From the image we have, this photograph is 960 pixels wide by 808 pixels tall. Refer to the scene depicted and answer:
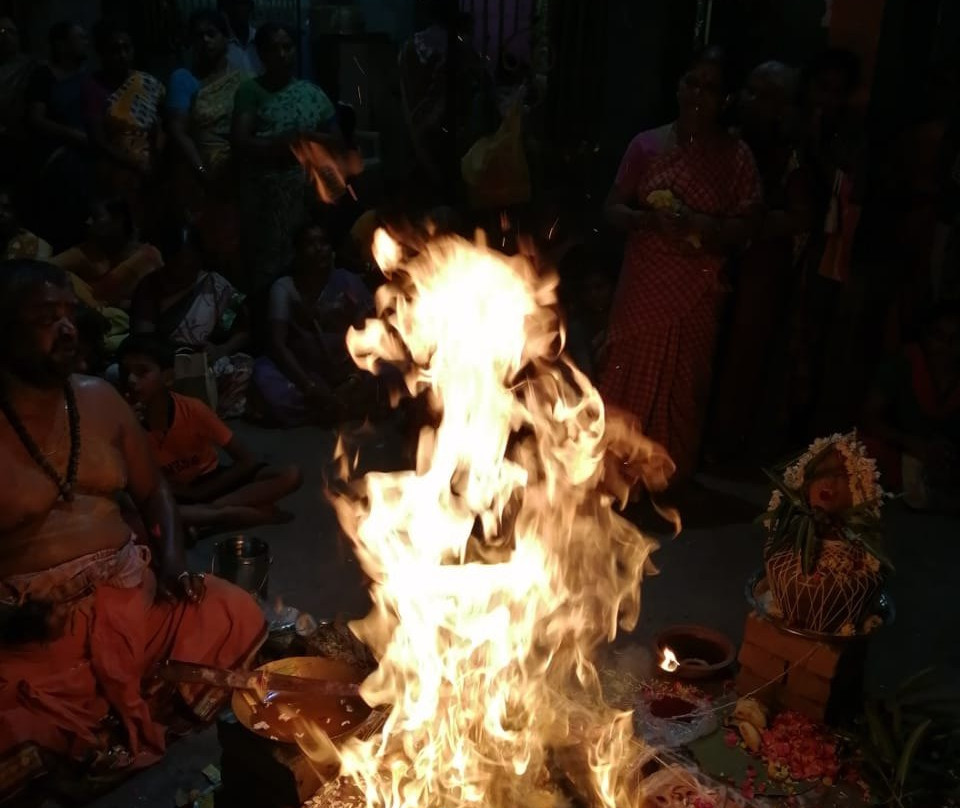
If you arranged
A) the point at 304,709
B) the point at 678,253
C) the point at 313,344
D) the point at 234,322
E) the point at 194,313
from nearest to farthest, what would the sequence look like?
the point at 304,709, the point at 678,253, the point at 194,313, the point at 313,344, the point at 234,322

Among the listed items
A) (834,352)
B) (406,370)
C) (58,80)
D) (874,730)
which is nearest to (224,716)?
(874,730)

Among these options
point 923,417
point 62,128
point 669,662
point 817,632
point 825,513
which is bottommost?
point 669,662

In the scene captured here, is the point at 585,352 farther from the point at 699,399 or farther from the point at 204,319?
the point at 204,319

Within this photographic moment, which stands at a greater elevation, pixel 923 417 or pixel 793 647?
pixel 923 417

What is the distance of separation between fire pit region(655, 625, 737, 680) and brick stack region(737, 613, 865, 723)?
0.21 metres

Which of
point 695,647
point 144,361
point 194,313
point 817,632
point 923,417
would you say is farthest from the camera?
point 194,313

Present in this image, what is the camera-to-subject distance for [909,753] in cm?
327

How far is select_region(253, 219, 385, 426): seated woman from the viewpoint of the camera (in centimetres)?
695

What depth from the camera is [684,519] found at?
5.62m

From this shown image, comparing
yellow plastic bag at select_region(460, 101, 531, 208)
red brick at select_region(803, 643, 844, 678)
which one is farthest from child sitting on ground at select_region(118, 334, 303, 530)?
yellow plastic bag at select_region(460, 101, 531, 208)

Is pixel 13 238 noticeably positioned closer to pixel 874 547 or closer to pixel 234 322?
pixel 234 322

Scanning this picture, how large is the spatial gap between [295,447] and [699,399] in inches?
109

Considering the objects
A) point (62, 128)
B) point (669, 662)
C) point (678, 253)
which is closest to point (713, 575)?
point (669, 662)

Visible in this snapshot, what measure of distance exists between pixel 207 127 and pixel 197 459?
324 centimetres
